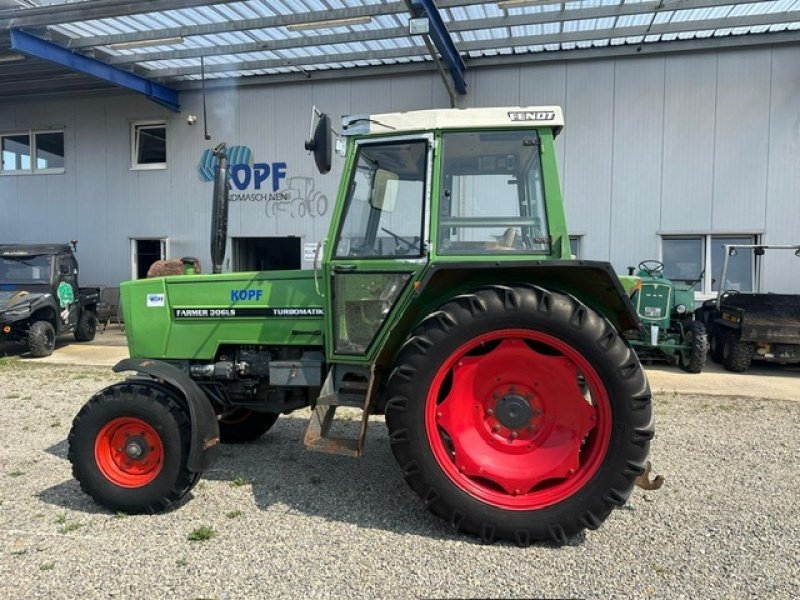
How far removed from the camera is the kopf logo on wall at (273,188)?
11.0 meters

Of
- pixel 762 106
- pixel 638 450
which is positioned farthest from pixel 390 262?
pixel 762 106

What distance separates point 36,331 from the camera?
28.9 ft

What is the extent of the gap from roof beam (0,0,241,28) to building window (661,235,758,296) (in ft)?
27.0

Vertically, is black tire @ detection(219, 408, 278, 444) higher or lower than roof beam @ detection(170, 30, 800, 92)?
lower

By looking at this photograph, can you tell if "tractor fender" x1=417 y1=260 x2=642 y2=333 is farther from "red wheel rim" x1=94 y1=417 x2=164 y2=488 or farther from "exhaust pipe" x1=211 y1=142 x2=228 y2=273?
"red wheel rim" x1=94 y1=417 x2=164 y2=488

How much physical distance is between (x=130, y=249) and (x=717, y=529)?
12038 mm

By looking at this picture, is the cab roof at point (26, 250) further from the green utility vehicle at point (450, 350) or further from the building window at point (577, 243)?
the building window at point (577, 243)

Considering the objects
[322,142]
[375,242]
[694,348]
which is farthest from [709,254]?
[322,142]

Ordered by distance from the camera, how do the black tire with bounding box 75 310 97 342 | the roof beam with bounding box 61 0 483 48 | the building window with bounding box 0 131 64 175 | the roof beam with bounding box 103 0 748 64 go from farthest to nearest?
the building window with bounding box 0 131 64 175, the black tire with bounding box 75 310 97 342, the roof beam with bounding box 61 0 483 48, the roof beam with bounding box 103 0 748 64

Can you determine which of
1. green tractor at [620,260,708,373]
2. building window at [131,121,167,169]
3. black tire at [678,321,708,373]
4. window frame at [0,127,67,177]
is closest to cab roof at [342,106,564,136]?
green tractor at [620,260,708,373]

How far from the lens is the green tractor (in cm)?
771

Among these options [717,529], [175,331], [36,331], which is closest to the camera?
[717,529]

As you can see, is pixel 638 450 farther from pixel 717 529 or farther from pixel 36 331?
pixel 36 331

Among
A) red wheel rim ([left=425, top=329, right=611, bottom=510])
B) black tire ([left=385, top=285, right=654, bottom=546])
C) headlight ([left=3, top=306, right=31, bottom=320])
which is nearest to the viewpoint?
black tire ([left=385, top=285, right=654, bottom=546])
